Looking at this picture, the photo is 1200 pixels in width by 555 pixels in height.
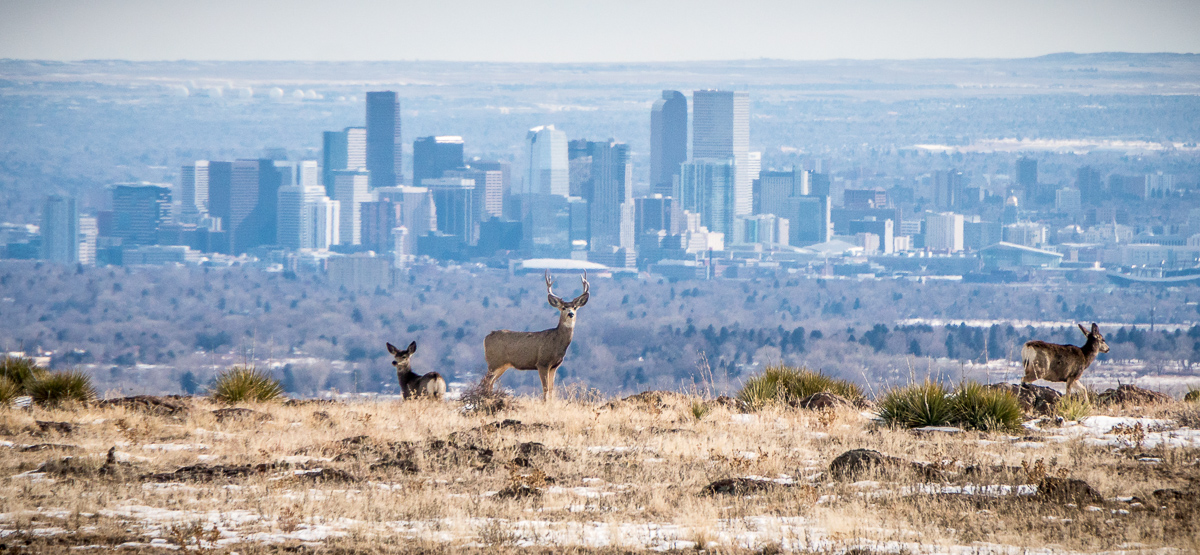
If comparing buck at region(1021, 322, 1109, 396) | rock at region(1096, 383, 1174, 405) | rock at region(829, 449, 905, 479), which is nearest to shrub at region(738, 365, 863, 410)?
buck at region(1021, 322, 1109, 396)

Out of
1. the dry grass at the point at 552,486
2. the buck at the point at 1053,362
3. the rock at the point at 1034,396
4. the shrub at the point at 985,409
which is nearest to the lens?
the dry grass at the point at 552,486

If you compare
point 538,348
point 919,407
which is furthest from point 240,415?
point 919,407

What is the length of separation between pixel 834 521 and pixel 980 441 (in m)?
5.09

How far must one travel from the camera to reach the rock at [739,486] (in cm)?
1288

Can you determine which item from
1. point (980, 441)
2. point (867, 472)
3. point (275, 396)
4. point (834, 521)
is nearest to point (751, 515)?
point (834, 521)

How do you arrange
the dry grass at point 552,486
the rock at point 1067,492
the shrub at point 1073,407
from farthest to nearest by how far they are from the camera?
the shrub at point 1073,407, the rock at point 1067,492, the dry grass at point 552,486

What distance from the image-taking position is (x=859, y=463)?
13.6 metres

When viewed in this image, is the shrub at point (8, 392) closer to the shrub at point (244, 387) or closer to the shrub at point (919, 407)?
the shrub at point (244, 387)

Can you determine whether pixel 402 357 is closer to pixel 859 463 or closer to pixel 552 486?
pixel 552 486

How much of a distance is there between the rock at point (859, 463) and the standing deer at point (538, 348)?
737 cm

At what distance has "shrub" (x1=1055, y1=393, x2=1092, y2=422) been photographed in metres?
17.4

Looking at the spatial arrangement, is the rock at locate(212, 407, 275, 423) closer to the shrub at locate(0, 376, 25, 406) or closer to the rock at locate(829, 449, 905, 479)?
the shrub at locate(0, 376, 25, 406)

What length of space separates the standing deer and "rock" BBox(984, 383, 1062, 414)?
635 centimetres

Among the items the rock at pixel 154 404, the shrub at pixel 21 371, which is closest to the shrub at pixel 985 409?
the rock at pixel 154 404
